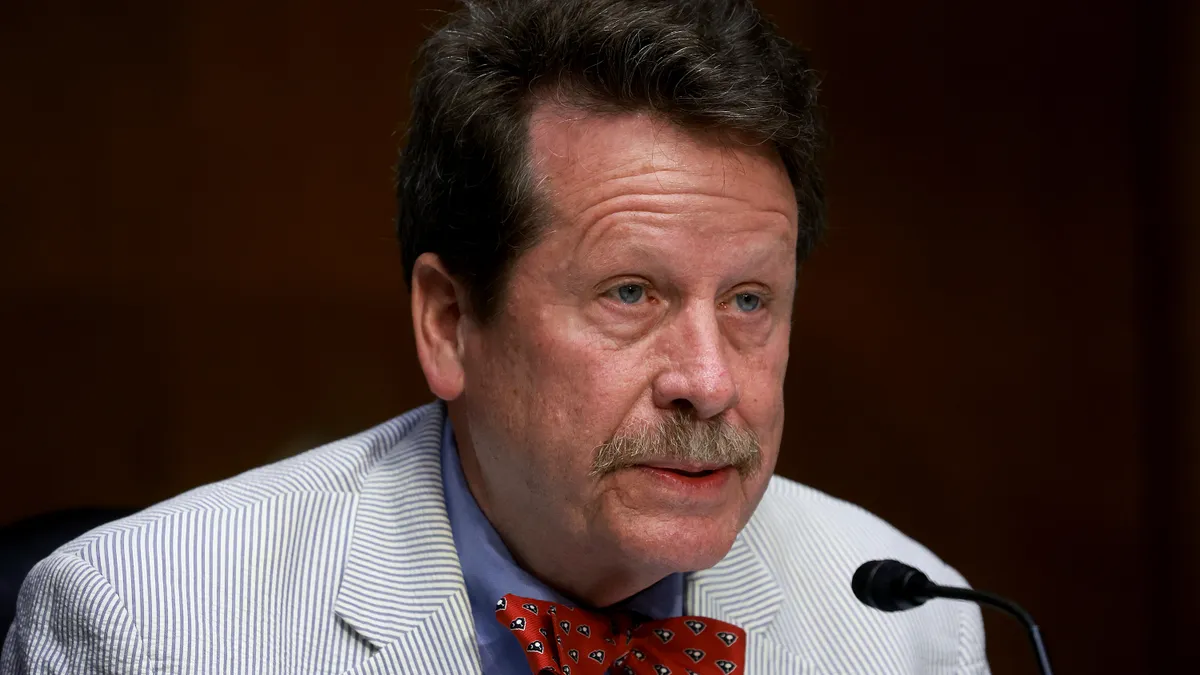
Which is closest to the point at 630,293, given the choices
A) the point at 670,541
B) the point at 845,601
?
the point at 670,541

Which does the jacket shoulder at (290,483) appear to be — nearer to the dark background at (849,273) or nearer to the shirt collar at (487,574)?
the shirt collar at (487,574)

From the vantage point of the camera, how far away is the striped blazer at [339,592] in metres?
1.69

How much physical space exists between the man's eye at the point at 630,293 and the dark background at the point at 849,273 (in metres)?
1.19

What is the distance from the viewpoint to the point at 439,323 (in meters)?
1.84

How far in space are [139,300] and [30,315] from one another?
20 centimetres

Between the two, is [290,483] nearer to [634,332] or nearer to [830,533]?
[634,332]

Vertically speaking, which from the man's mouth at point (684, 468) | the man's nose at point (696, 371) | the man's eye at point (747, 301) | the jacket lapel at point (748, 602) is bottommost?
the jacket lapel at point (748, 602)

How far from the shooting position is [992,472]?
10.1 ft

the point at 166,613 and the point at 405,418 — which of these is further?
the point at 405,418

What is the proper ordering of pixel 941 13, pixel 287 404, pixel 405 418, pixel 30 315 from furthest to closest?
pixel 941 13, pixel 287 404, pixel 30 315, pixel 405 418

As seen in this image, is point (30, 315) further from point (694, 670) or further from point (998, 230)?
point (998, 230)

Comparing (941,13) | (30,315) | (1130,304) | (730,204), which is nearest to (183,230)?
(30,315)

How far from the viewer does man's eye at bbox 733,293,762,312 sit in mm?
1718

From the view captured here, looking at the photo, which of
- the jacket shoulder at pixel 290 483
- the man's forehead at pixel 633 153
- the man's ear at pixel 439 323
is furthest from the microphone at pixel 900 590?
the jacket shoulder at pixel 290 483
